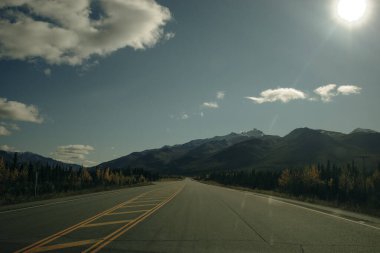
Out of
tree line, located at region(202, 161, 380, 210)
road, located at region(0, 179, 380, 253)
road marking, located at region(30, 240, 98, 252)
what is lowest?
road marking, located at region(30, 240, 98, 252)

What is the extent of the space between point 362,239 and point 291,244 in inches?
98.1

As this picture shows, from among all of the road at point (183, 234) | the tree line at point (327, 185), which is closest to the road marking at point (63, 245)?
the road at point (183, 234)

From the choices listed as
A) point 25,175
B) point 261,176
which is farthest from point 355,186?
point 25,175

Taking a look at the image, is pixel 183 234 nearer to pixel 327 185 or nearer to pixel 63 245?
pixel 63 245

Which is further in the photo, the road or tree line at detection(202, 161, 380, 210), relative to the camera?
tree line at detection(202, 161, 380, 210)

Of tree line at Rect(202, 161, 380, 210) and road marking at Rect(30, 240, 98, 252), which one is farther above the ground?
tree line at Rect(202, 161, 380, 210)

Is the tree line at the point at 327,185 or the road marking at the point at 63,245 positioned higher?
the tree line at the point at 327,185

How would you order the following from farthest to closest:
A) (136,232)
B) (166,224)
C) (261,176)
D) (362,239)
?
(261,176) → (166,224) → (136,232) → (362,239)

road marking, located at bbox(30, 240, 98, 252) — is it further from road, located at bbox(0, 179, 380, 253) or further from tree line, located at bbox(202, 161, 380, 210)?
tree line, located at bbox(202, 161, 380, 210)

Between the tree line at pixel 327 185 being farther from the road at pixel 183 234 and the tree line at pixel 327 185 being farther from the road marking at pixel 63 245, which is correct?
the road marking at pixel 63 245

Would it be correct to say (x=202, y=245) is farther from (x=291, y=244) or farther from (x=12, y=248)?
(x=12, y=248)

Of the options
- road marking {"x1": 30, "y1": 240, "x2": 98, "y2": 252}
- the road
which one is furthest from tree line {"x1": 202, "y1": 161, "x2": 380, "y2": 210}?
road marking {"x1": 30, "y1": 240, "x2": 98, "y2": 252}

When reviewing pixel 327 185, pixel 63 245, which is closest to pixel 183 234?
pixel 63 245

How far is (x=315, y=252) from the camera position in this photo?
32.7 ft
